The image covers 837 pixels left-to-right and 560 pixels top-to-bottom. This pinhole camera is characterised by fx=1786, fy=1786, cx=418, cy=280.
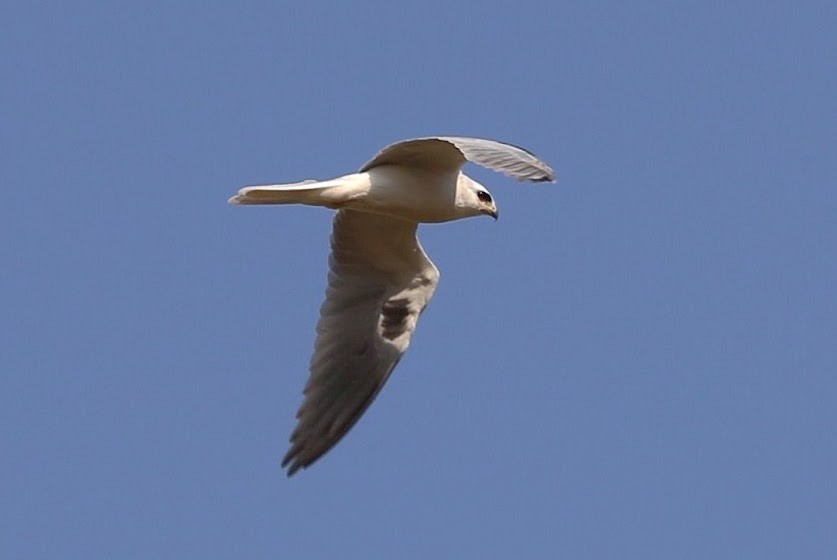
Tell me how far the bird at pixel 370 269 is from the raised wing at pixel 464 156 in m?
0.01

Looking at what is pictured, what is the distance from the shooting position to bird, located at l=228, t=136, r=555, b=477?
9.07 metres

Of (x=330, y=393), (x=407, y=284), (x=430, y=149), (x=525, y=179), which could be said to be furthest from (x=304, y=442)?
(x=525, y=179)

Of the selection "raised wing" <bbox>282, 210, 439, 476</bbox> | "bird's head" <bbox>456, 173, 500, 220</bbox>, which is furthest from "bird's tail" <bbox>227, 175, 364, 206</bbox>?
"raised wing" <bbox>282, 210, 439, 476</bbox>

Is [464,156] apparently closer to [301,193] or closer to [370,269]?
[301,193]

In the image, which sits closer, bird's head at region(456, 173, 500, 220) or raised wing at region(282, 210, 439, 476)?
bird's head at region(456, 173, 500, 220)

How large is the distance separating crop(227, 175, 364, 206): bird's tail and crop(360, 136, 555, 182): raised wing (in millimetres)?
244

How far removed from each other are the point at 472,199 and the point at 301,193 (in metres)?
1.01

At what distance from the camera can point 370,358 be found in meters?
10.3

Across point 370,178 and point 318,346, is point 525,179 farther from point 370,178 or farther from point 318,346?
point 318,346

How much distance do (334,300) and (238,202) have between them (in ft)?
5.89

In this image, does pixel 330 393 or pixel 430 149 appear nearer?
pixel 430 149

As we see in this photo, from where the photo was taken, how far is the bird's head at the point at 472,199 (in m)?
9.32

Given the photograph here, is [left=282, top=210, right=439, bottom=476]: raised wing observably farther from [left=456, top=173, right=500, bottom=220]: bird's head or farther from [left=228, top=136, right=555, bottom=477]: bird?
[left=456, top=173, right=500, bottom=220]: bird's head

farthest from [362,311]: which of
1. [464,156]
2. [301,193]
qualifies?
[464,156]
